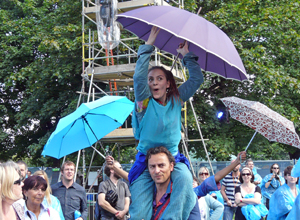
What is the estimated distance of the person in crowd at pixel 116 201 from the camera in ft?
25.6

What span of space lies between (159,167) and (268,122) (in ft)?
11.6

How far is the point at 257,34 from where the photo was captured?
1720 centimetres

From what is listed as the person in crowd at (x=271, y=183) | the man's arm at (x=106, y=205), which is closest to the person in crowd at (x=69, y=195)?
the man's arm at (x=106, y=205)

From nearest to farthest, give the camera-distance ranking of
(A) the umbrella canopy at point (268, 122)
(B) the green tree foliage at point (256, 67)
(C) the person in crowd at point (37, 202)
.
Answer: (C) the person in crowd at point (37, 202), (A) the umbrella canopy at point (268, 122), (B) the green tree foliage at point (256, 67)

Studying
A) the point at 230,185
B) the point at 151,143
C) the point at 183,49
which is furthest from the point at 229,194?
the point at 151,143

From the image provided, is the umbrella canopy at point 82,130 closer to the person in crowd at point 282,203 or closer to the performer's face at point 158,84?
the performer's face at point 158,84

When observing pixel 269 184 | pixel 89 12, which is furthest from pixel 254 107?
pixel 89 12

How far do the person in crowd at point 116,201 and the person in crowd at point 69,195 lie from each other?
1.15 feet

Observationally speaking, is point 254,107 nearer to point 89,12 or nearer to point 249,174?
point 249,174

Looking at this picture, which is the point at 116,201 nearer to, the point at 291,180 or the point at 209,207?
the point at 209,207

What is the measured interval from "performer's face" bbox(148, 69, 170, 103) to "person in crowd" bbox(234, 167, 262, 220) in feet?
17.5

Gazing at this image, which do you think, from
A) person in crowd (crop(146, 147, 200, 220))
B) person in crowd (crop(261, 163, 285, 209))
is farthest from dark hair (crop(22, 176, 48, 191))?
person in crowd (crop(261, 163, 285, 209))

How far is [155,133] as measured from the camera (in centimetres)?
385

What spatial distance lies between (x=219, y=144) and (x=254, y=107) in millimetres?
10183
